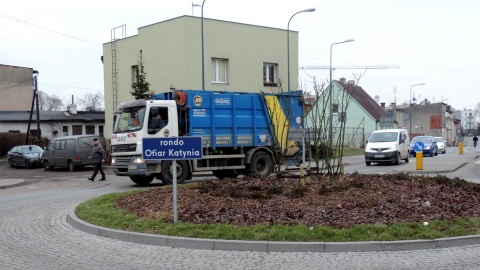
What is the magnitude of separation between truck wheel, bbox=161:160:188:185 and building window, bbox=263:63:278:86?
18592 millimetres

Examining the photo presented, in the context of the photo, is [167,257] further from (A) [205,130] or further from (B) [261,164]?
(B) [261,164]

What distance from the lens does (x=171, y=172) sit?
16875 mm

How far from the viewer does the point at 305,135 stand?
19.2 m

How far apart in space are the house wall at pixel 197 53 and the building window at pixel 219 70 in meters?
0.29

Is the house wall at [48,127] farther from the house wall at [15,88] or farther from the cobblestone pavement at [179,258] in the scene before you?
the cobblestone pavement at [179,258]

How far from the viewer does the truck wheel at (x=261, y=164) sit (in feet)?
61.4

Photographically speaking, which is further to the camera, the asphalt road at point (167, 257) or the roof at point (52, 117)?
the roof at point (52, 117)

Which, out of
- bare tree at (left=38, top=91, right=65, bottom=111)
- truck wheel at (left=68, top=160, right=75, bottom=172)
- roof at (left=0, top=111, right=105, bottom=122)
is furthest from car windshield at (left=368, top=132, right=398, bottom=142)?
bare tree at (left=38, top=91, right=65, bottom=111)

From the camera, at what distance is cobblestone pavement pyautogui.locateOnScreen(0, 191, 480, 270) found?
6605mm

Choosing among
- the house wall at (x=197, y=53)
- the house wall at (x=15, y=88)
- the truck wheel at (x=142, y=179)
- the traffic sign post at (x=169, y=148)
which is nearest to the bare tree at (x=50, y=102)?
the house wall at (x=15, y=88)

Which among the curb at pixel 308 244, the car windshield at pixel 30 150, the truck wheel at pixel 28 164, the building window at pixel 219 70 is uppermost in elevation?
the building window at pixel 219 70

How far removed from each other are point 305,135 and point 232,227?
11.5m

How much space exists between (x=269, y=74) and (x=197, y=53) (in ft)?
22.1

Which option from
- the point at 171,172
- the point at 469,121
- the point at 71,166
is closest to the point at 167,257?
the point at 171,172
